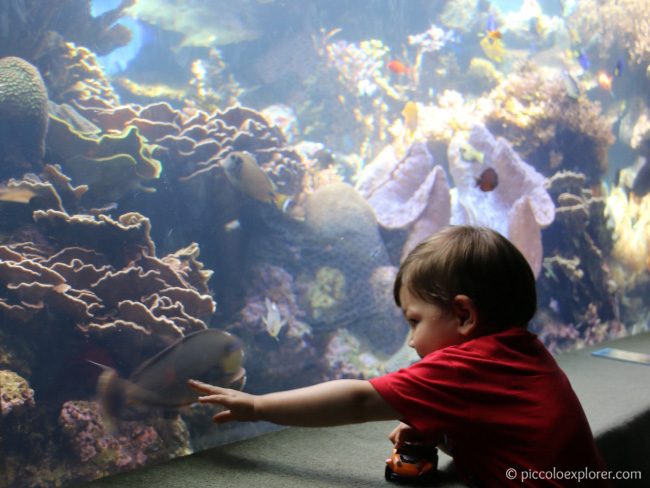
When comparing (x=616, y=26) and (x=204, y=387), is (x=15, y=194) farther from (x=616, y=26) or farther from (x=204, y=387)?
(x=616, y=26)

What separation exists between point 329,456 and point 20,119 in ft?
10.9

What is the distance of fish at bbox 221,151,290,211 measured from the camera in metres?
4.36

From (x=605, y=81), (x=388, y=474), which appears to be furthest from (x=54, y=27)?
(x=605, y=81)

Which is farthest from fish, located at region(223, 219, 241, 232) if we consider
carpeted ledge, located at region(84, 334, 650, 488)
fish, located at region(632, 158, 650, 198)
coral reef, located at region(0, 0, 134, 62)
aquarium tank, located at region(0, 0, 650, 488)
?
fish, located at region(632, 158, 650, 198)

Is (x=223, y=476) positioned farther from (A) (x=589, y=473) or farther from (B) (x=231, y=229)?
(B) (x=231, y=229)

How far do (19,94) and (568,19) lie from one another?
12.0 meters

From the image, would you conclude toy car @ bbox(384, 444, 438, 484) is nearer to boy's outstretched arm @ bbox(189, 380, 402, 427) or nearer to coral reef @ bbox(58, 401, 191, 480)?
boy's outstretched arm @ bbox(189, 380, 402, 427)

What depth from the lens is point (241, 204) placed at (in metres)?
4.51

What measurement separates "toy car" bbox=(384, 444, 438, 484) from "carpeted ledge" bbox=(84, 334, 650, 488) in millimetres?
50

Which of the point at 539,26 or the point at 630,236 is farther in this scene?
the point at 539,26

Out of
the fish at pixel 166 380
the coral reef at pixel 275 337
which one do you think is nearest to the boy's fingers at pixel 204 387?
the fish at pixel 166 380

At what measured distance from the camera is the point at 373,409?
1.11m

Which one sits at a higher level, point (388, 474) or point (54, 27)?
point (54, 27)

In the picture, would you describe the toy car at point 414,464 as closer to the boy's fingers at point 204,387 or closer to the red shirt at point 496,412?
Answer: the red shirt at point 496,412
